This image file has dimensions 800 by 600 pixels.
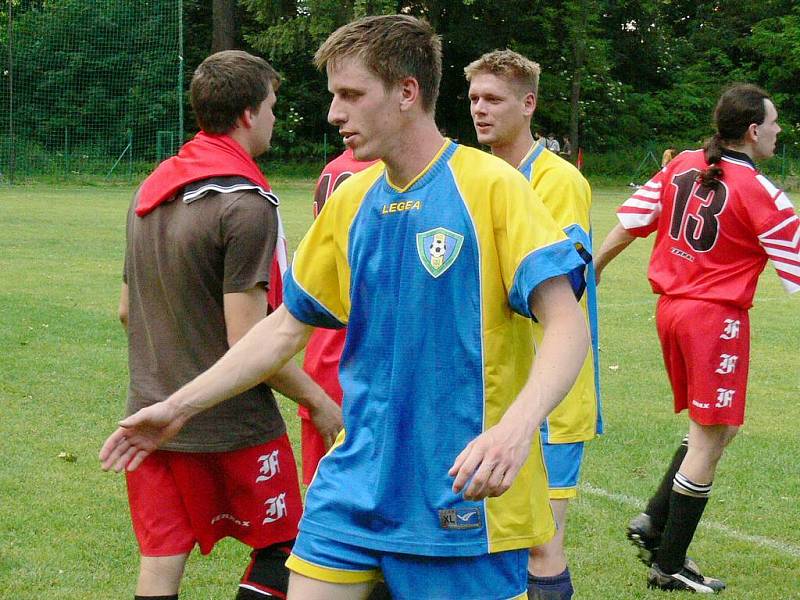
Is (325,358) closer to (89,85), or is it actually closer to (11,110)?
(11,110)

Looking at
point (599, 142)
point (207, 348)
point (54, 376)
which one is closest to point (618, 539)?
point (207, 348)

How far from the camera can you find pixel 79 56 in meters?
39.3

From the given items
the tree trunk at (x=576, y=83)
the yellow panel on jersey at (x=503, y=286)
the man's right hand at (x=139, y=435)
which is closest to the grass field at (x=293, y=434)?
the man's right hand at (x=139, y=435)

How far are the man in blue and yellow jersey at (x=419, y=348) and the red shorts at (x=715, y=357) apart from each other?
8.10 feet

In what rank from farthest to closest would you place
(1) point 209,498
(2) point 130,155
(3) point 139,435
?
1. (2) point 130,155
2. (1) point 209,498
3. (3) point 139,435

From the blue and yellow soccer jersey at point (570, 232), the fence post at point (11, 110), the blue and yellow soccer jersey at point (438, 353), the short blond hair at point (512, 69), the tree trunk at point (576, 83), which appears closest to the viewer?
the blue and yellow soccer jersey at point (438, 353)

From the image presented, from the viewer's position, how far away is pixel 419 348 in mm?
2967

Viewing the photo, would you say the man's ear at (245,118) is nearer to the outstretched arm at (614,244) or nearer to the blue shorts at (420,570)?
the blue shorts at (420,570)

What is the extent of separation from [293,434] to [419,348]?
5077 millimetres

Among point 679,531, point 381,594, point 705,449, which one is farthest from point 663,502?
point 381,594

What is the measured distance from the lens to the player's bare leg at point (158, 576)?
12.8 feet

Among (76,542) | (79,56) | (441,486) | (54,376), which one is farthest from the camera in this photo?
(79,56)

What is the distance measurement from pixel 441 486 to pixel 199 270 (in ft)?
4.20

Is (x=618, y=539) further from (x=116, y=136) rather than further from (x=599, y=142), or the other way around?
(x=599, y=142)
